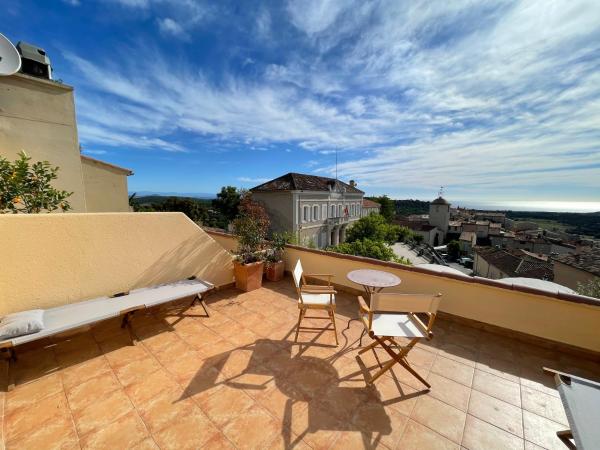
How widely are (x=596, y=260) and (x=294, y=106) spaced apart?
77.0 feet

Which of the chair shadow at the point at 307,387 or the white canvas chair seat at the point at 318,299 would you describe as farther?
the white canvas chair seat at the point at 318,299

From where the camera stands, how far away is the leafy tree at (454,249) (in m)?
45.3

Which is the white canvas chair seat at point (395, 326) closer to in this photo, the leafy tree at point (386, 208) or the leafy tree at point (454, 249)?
the leafy tree at point (454, 249)

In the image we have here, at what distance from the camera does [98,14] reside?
14.4ft

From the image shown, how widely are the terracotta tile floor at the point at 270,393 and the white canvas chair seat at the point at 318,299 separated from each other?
1.70 feet

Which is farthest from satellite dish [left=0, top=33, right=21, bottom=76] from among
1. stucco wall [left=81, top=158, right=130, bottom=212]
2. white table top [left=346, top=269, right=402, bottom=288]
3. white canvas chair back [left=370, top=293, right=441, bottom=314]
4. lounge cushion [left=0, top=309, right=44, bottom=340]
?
white canvas chair back [left=370, top=293, right=441, bottom=314]

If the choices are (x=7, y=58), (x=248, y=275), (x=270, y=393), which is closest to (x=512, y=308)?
(x=270, y=393)

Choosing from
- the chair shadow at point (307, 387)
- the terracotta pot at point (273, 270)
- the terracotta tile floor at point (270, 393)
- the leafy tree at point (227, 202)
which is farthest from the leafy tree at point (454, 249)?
the chair shadow at point (307, 387)

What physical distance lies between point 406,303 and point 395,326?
1.36 ft

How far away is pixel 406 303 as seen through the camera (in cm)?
239

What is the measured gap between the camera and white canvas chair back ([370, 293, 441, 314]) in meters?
2.35

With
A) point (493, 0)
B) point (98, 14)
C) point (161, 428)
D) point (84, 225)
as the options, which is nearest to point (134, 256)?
point (84, 225)

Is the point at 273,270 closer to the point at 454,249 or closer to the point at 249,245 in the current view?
the point at 249,245

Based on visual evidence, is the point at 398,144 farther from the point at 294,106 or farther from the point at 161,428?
the point at 161,428
